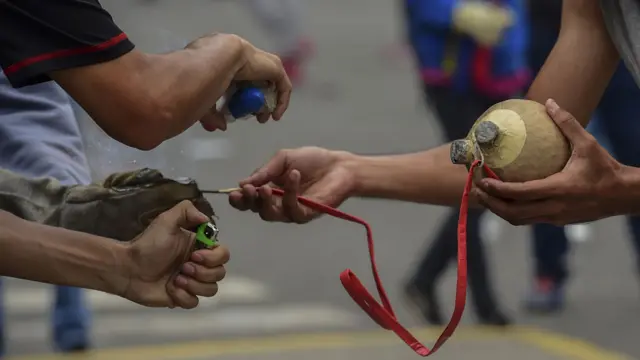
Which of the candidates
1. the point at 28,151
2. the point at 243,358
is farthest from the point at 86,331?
the point at 28,151

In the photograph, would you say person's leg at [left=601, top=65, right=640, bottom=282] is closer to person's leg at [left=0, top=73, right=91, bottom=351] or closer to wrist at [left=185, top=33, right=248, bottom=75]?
person's leg at [left=0, top=73, right=91, bottom=351]

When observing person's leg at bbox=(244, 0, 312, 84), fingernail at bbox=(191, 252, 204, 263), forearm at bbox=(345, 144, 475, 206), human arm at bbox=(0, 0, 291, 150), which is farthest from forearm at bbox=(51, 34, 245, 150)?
person's leg at bbox=(244, 0, 312, 84)

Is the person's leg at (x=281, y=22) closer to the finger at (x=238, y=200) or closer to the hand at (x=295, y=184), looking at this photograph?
the hand at (x=295, y=184)

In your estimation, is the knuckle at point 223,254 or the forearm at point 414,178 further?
the forearm at point 414,178

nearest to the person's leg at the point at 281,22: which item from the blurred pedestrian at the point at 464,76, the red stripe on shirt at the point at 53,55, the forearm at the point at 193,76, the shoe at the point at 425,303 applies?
the blurred pedestrian at the point at 464,76

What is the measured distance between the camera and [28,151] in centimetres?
302

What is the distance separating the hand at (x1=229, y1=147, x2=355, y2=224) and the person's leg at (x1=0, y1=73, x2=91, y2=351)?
1.37 feet

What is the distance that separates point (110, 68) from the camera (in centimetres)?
239

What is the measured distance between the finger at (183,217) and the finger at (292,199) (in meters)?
0.32

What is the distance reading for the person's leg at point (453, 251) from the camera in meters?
5.52

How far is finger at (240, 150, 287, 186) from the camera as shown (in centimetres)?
304

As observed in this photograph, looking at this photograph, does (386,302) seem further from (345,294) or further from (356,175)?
(345,294)

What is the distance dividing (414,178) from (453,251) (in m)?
2.51

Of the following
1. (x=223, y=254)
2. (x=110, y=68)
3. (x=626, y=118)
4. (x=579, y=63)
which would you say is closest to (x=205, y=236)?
(x=223, y=254)
